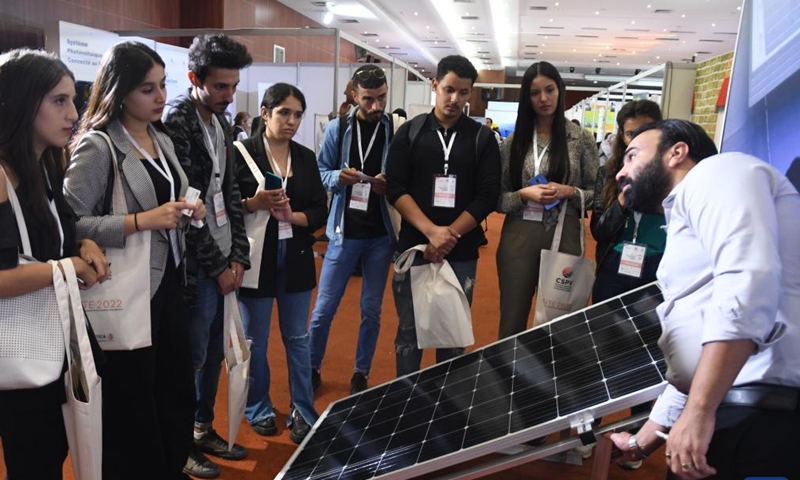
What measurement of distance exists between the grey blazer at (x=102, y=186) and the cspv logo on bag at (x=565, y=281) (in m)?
1.60

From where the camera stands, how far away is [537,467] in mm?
2602

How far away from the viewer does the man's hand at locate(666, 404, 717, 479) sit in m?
1.13

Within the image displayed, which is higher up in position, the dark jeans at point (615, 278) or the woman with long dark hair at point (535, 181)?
the woman with long dark hair at point (535, 181)

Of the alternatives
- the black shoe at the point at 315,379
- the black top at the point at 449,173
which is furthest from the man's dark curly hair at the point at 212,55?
the black shoe at the point at 315,379

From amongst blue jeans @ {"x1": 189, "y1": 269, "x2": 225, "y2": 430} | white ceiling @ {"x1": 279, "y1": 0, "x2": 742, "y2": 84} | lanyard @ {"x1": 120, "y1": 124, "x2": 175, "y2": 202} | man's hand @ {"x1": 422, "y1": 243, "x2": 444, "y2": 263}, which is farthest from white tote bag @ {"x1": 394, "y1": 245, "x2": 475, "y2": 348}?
white ceiling @ {"x1": 279, "y1": 0, "x2": 742, "y2": 84}

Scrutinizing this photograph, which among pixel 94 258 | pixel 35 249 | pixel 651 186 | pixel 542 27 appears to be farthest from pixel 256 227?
pixel 542 27

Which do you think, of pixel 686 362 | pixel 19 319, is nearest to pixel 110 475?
pixel 19 319

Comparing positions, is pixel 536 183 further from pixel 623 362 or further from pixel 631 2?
pixel 631 2

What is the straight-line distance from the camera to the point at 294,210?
2711 mm

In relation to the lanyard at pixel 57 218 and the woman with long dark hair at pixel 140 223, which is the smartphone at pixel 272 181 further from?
the lanyard at pixel 57 218

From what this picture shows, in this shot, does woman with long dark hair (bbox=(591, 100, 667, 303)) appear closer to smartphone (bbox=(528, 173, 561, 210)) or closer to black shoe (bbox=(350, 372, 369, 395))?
smartphone (bbox=(528, 173, 561, 210))

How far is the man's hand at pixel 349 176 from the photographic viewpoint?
9.70ft

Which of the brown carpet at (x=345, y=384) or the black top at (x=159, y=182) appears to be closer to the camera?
the black top at (x=159, y=182)

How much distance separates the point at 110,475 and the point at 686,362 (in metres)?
1.81
